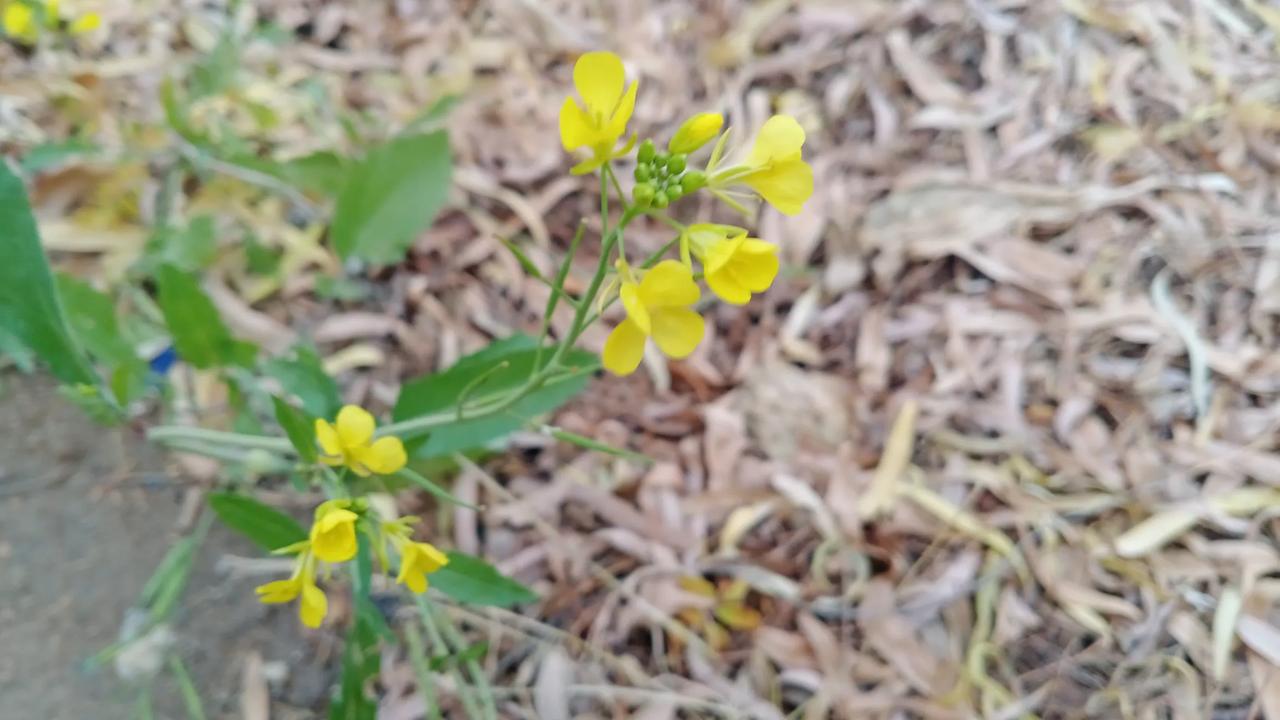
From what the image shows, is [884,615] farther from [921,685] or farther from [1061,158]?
[1061,158]

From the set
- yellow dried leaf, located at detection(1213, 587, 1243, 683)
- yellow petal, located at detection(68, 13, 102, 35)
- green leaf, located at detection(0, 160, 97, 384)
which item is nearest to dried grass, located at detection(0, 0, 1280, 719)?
yellow dried leaf, located at detection(1213, 587, 1243, 683)

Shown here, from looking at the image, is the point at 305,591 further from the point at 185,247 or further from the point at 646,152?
the point at 185,247

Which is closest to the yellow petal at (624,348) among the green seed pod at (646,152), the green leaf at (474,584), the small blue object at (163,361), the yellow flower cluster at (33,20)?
the green seed pod at (646,152)

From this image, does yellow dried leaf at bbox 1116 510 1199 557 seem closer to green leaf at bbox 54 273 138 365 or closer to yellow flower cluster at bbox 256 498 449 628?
yellow flower cluster at bbox 256 498 449 628

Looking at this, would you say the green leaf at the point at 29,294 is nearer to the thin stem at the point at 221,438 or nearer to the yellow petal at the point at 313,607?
the thin stem at the point at 221,438

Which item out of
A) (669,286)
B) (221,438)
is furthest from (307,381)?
(669,286)

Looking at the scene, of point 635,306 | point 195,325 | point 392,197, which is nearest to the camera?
point 635,306
